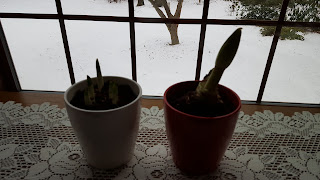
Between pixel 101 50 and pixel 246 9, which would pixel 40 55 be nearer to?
pixel 101 50

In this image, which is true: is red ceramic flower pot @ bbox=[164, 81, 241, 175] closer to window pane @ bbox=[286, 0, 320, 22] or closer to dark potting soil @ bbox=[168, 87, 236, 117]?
dark potting soil @ bbox=[168, 87, 236, 117]

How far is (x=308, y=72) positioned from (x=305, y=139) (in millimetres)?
613

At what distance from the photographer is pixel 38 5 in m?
0.64

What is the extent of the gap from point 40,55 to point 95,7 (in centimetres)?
45

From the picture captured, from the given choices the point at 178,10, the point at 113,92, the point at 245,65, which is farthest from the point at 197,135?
the point at 245,65

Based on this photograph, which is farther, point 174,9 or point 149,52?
point 149,52

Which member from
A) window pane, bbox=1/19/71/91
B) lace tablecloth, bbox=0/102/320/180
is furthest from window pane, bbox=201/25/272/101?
window pane, bbox=1/19/71/91

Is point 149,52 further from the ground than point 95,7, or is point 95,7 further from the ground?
point 95,7

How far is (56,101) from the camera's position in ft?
2.12

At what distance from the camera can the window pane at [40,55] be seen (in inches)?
30.4

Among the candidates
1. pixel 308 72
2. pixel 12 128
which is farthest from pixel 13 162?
pixel 308 72

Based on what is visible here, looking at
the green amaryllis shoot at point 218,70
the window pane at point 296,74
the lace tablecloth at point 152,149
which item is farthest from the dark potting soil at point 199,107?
the window pane at point 296,74

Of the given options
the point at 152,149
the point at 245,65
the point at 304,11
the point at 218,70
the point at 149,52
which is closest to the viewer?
the point at 218,70

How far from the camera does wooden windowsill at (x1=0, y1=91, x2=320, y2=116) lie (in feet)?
2.04
